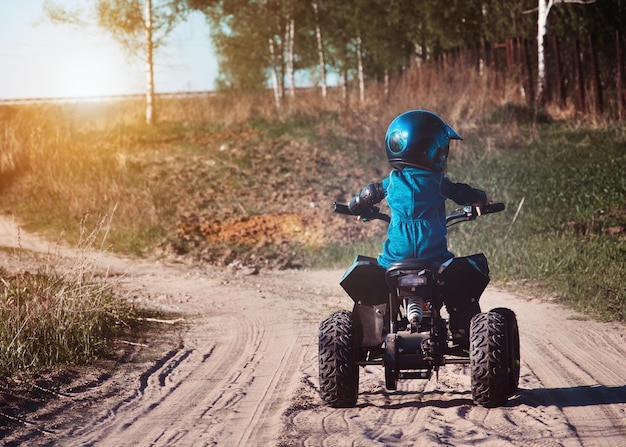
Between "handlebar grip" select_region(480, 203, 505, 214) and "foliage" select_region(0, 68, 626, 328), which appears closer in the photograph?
"handlebar grip" select_region(480, 203, 505, 214)

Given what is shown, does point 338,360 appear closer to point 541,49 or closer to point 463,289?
Result: point 463,289

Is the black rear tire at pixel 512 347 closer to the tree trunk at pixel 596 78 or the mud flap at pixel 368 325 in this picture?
the mud flap at pixel 368 325

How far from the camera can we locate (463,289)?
6.09 m

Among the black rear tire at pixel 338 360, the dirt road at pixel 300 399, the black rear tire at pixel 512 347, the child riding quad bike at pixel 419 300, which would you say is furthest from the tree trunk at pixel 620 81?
the black rear tire at pixel 338 360

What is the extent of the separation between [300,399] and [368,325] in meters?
0.83

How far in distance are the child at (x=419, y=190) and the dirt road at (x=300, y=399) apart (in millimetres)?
732

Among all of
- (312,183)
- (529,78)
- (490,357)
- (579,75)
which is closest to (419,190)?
(490,357)

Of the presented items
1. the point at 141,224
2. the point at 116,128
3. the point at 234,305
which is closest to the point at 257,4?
the point at 116,128

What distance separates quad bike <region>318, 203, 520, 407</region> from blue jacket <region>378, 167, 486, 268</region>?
161 mm

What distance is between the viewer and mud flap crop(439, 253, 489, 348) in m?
5.97

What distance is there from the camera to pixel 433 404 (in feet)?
20.7

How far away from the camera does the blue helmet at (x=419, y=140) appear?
6.05m

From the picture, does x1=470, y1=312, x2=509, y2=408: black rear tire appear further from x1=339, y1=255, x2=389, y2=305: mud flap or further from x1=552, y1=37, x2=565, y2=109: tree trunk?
x1=552, y1=37, x2=565, y2=109: tree trunk

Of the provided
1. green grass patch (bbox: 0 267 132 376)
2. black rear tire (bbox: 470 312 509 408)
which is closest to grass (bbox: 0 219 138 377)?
green grass patch (bbox: 0 267 132 376)
